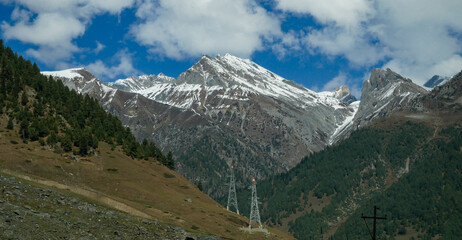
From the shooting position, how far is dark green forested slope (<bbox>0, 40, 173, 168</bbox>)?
129 m

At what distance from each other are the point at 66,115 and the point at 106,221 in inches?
4129

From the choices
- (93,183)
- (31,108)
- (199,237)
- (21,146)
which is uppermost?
(31,108)

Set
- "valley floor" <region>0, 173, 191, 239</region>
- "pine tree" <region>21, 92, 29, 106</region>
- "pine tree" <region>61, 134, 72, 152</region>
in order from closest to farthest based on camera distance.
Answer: "valley floor" <region>0, 173, 191, 239</region>
"pine tree" <region>61, 134, 72, 152</region>
"pine tree" <region>21, 92, 29, 106</region>

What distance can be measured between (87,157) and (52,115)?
83.9 ft

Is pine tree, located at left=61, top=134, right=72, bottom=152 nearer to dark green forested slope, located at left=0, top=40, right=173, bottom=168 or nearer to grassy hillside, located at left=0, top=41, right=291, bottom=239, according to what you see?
dark green forested slope, located at left=0, top=40, right=173, bottom=168

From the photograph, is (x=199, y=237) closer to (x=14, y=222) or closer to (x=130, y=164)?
(x=14, y=222)

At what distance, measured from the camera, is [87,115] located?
563 feet

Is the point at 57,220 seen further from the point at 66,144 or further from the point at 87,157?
the point at 87,157

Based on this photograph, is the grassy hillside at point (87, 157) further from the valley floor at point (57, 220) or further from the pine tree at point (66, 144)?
the valley floor at point (57, 220)

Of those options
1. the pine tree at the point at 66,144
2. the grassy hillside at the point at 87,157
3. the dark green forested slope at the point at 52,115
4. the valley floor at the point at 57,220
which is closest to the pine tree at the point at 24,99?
the dark green forested slope at the point at 52,115

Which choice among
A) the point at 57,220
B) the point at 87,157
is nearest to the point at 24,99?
the point at 87,157

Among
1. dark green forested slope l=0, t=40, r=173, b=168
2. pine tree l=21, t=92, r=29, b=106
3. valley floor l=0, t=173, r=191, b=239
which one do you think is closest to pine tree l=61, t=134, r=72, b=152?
dark green forested slope l=0, t=40, r=173, b=168

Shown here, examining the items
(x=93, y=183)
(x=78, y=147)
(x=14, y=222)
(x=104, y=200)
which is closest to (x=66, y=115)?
(x=78, y=147)

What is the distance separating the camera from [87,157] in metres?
132
